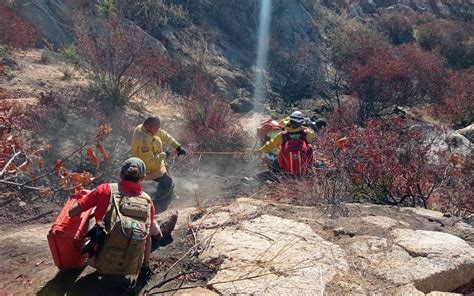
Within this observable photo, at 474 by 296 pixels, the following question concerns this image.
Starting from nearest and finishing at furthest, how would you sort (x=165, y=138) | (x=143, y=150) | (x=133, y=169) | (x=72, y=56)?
(x=133, y=169) → (x=143, y=150) → (x=165, y=138) → (x=72, y=56)

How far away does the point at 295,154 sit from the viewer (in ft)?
22.3

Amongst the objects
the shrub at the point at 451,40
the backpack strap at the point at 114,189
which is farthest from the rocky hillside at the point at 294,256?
the shrub at the point at 451,40

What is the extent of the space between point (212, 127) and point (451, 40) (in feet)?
49.0

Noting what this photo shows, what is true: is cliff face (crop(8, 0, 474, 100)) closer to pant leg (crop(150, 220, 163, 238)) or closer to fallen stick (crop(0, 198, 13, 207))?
fallen stick (crop(0, 198, 13, 207))

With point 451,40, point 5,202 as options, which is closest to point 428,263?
point 5,202

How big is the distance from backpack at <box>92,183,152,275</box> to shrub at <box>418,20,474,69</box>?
1861 centimetres

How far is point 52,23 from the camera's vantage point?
1123cm

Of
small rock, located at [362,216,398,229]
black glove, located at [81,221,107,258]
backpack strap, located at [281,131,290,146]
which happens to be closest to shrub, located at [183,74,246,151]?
backpack strap, located at [281,131,290,146]

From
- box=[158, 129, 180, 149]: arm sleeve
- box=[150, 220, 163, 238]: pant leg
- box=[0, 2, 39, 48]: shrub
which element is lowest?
box=[150, 220, 163, 238]: pant leg

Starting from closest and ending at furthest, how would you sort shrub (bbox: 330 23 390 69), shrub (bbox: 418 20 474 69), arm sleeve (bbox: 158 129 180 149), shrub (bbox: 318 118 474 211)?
shrub (bbox: 318 118 474 211)
arm sleeve (bbox: 158 129 180 149)
shrub (bbox: 330 23 390 69)
shrub (bbox: 418 20 474 69)

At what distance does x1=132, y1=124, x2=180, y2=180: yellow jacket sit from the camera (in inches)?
237

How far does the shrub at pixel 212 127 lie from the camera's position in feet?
29.4

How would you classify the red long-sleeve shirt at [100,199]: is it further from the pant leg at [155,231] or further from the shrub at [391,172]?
the shrub at [391,172]

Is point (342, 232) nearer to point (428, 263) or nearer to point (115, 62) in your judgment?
point (428, 263)
